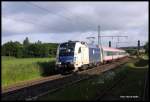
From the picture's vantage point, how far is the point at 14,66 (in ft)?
112

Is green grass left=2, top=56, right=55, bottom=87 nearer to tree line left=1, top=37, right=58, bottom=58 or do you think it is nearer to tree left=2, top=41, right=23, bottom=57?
tree line left=1, top=37, right=58, bottom=58

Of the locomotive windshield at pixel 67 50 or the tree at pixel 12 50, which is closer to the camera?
the locomotive windshield at pixel 67 50

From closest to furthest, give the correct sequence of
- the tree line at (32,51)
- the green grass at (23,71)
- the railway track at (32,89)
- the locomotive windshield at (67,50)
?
1. the railway track at (32,89)
2. the green grass at (23,71)
3. the locomotive windshield at (67,50)
4. the tree line at (32,51)

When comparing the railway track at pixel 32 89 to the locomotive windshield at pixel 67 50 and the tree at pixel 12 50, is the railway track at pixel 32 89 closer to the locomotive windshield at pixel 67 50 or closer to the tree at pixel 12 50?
the locomotive windshield at pixel 67 50

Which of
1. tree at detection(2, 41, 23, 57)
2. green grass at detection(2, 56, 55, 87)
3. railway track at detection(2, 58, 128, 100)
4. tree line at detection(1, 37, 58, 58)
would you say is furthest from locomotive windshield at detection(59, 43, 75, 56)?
tree at detection(2, 41, 23, 57)

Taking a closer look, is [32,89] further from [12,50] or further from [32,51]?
[12,50]

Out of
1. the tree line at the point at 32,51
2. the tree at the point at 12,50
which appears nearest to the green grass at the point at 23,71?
the tree line at the point at 32,51

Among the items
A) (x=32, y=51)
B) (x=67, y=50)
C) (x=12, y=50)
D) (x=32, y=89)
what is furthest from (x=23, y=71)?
(x=12, y=50)

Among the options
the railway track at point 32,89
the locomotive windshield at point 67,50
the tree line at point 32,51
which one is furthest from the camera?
the tree line at point 32,51

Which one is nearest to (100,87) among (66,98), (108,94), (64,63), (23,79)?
(108,94)

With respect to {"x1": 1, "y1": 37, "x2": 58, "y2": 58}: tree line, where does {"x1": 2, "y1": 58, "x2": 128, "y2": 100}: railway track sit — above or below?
below

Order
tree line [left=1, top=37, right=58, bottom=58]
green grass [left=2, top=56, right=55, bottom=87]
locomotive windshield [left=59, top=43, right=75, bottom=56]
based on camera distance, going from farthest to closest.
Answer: tree line [left=1, top=37, right=58, bottom=58] < locomotive windshield [left=59, top=43, right=75, bottom=56] < green grass [left=2, top=56, right=55, bottom=87]

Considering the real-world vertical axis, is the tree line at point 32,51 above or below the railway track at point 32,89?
above

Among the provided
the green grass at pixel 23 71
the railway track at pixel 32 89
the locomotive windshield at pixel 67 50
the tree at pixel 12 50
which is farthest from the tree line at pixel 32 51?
the railway track at pixel 32 89
